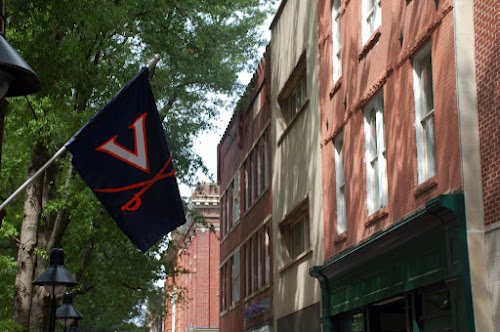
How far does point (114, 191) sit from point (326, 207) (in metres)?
12.3

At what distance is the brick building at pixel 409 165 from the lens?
40.5 ft

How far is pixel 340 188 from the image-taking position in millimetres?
19984

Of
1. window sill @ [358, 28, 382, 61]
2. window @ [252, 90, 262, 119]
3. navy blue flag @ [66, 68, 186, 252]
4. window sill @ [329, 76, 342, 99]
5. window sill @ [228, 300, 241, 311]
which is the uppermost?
window @ [252, 90, 262, 119]

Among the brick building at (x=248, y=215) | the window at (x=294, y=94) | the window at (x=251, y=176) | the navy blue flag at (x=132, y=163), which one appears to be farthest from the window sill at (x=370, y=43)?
the window at (x=251, y=176)

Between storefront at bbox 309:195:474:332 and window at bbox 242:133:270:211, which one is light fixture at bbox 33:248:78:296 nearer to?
storefront at bbox 309:195:474:332

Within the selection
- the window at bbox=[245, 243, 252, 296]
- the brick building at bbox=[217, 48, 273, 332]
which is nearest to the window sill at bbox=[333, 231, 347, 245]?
the brick building at bbox=[217, 48, 273, 332]

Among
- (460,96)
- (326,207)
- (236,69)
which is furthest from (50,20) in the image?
(236,69)

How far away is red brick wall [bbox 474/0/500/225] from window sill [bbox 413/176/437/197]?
1417 millimetres

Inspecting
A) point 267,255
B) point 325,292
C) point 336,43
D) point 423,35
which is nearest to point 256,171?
point 267,255

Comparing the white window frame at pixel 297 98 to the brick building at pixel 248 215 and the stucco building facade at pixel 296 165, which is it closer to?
the stucco building facade at pixel 296 165

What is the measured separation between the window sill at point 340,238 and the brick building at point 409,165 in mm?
58

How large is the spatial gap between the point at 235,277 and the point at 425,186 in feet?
75.0

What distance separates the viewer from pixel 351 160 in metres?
18.7

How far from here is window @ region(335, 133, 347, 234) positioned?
1977cm
